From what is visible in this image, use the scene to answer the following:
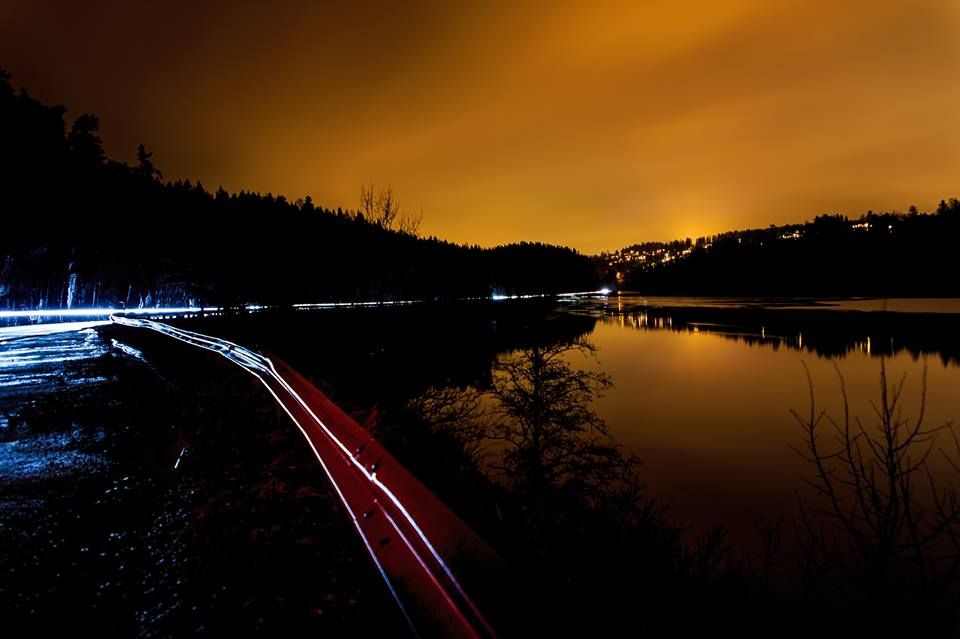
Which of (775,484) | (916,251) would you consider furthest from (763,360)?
(916,251)

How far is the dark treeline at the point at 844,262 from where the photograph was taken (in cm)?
9769

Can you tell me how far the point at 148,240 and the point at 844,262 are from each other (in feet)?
499

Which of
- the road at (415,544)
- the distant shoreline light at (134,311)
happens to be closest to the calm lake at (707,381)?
the road at (415,544)

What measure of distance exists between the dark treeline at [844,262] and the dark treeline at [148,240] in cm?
9442

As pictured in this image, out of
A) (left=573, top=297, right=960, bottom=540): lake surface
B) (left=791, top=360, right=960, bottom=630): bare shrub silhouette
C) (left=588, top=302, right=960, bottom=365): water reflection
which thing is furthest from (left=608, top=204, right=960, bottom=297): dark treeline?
(left=791, top=360, right=960, bottom=630): bare shrub silhouette

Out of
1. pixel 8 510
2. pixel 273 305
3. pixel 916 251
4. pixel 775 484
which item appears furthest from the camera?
pixel 916 251

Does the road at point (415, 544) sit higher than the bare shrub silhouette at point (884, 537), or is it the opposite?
the road at point (415, 544)

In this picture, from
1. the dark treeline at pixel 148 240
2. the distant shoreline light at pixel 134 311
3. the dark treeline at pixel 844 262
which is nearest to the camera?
the dark treeline at pixel 148 240

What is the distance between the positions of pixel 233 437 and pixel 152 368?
10.5 metres

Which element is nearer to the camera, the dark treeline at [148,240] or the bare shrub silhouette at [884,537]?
the bare shrub silhouette at [884,537]

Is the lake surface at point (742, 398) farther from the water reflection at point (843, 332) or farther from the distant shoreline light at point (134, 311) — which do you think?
the distant shoreline light at point (134, 311)

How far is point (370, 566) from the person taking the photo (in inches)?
141

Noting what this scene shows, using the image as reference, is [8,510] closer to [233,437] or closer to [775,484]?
[233,437]

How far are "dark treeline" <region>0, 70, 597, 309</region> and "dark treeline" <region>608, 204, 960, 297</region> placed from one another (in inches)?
3717
